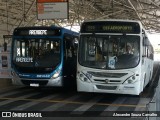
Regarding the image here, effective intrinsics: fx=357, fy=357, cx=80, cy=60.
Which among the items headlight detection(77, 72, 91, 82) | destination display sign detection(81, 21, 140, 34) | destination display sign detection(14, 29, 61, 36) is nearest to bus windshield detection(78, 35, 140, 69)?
destination display sign detection(81, 21, 140, 34)

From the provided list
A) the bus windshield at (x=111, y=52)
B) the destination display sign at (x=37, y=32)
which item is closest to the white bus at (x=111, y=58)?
the bus windshield at (x=111, y=52)

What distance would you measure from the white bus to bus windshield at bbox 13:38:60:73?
156 centimetres

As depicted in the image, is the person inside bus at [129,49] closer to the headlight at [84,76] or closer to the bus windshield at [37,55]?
the headlight at [84,76]

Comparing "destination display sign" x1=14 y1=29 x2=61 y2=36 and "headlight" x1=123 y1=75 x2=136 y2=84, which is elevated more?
"destination display sign" x1=14 y1=29 x2=61 y2=36

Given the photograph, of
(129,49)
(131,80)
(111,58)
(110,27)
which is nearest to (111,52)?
(111,58)

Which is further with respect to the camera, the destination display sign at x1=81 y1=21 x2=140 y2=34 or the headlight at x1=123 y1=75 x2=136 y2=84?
the destination display sign at x1=81 y1=21 x2=140 y2=34

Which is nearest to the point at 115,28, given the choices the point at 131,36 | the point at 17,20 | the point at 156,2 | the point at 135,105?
the point at 131,36

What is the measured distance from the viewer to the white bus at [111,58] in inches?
457

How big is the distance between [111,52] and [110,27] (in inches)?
35.1

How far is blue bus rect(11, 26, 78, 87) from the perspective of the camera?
13336 millimetres

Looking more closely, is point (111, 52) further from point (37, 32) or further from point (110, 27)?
point (37, 32)

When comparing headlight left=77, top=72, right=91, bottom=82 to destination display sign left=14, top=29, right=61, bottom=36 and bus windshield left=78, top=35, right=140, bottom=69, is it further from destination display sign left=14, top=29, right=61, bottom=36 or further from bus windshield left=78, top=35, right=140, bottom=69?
destination display sign left=14, top=29, right=61, bottom=36

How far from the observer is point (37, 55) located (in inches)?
533

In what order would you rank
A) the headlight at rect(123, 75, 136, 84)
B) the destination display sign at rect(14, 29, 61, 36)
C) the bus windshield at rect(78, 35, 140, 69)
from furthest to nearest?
1. the destination display sign at rect(14, 29, 61, 36)
2. the bus windshield at rect(78, 35, 140, 69)
3. the headlight at rect(123, 75, 136, 84)
